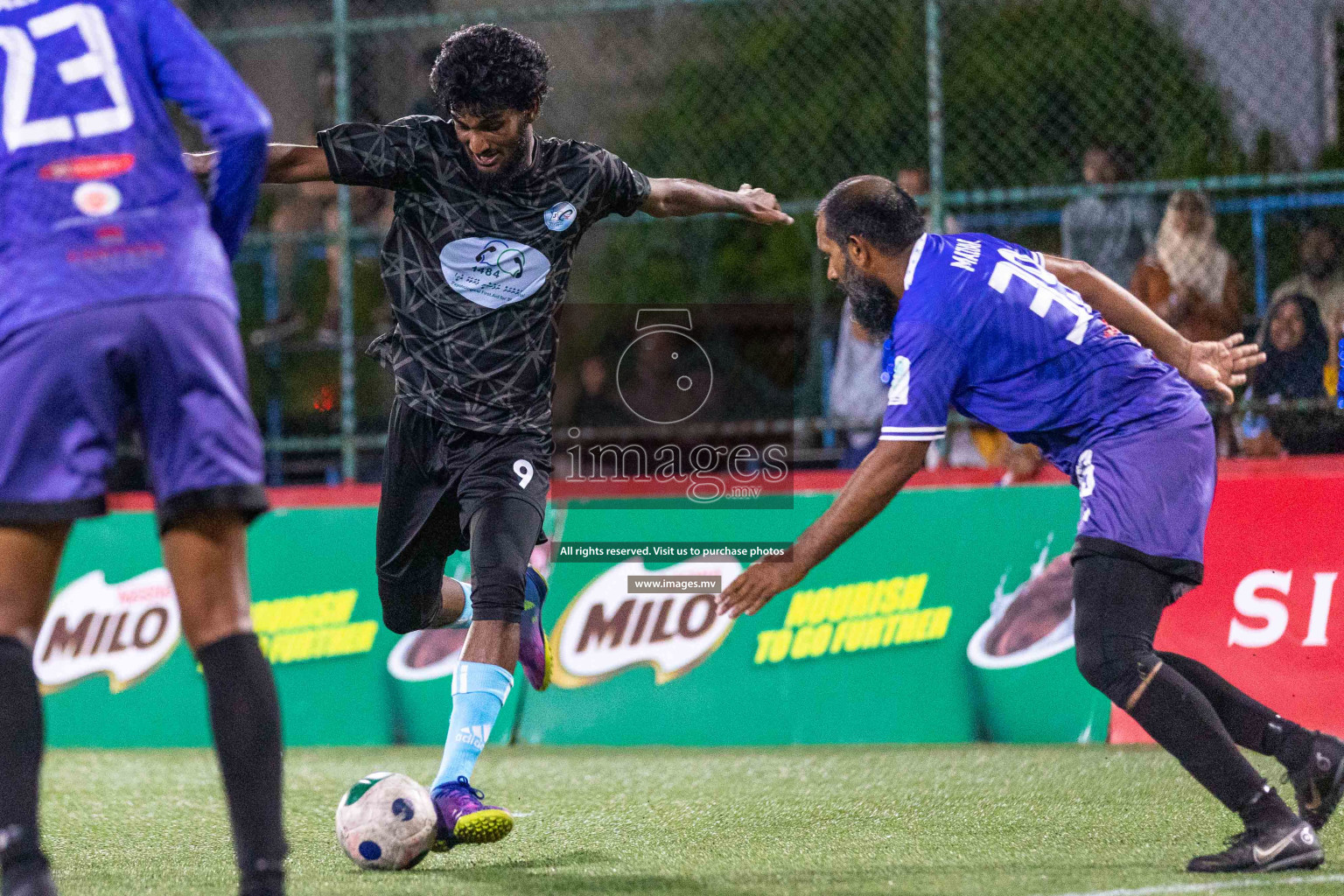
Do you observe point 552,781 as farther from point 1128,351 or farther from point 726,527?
point 1128,351

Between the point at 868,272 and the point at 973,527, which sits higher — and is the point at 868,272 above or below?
above

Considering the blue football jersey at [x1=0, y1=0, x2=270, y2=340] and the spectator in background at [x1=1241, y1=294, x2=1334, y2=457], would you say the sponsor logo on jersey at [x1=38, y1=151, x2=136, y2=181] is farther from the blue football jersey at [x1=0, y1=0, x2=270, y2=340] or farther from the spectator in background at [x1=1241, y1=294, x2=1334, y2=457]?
the spectator in background at [x1=1241, y1=294, x2=1334, y2=457]

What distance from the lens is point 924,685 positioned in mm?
7156

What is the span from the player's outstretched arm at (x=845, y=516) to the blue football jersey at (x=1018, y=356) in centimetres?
12

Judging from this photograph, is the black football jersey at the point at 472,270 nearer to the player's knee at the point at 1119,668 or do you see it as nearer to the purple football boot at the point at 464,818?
the purple football boot at the point at 464,818

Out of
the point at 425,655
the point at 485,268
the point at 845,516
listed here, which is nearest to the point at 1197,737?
the point at 845,516

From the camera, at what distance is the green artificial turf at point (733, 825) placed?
3.96 m

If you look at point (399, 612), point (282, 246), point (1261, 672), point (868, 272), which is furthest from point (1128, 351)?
point (282, 246)

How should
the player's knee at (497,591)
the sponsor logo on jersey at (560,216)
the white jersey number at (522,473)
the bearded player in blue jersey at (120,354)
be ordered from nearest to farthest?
the bearded player in blue jersey at (120,354)
the player's knee at (497,591)
the white jersey number at (522,473)
the sponsor logo on jersey at (560,216)

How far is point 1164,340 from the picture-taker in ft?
14.3

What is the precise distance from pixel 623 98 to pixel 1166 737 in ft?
31.2

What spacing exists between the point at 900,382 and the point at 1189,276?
15.2 ft

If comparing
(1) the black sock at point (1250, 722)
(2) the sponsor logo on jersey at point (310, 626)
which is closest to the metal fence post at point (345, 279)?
(2) the sponsor logo on jersey at point (310, 626)

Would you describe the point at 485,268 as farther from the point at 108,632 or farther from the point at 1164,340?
the point at 108,632
